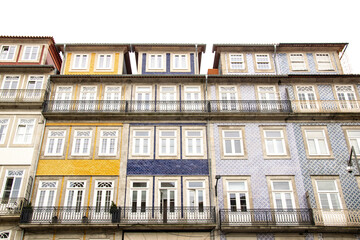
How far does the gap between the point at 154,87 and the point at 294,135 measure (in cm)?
933

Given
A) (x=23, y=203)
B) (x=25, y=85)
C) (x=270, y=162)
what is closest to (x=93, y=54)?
(x=25, y=85)

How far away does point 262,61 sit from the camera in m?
22.7

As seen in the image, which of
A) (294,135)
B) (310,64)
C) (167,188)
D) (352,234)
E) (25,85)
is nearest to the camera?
(352,234)

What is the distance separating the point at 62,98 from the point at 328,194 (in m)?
17.0

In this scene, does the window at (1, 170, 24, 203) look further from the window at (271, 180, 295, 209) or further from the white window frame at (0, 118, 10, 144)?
the window at (271, 180, 295, 209)

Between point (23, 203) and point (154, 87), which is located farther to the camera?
point (154, 87)

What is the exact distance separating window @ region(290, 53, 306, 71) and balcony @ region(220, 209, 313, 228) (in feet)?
32.4

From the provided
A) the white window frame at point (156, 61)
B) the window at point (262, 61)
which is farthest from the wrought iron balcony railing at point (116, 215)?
the window at point (262, 61)

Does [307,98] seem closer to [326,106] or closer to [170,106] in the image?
[326,106]

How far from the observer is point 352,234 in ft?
55.5

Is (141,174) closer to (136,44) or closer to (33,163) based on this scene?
(33,163)

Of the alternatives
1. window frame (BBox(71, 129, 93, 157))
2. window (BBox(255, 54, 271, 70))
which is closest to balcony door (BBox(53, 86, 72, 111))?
window frame (BBox(71, 129, 93, 157))

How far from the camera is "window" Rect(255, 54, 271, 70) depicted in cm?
2255

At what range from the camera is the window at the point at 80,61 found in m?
22.4
